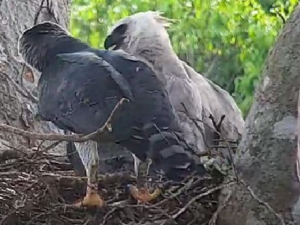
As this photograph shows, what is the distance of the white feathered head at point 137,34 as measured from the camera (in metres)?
4.47

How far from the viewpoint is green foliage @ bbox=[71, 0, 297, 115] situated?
7406mm

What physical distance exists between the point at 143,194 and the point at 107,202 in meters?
0.15

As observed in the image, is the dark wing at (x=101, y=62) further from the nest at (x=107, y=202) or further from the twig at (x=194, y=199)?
the twig at (x=194, y=199)

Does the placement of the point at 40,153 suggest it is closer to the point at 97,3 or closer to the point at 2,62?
the point at 2,62

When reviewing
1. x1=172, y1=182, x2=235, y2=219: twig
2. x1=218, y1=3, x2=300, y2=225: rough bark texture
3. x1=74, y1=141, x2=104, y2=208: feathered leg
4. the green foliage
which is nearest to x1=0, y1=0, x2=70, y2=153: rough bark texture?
x1=74, y1=141, x2=104, y2=208: feathered leg

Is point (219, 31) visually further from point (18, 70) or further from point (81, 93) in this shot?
point (81, 93)

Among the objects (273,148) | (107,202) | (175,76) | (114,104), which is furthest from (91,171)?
(175,76)

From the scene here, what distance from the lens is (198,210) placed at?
3283 millimetres

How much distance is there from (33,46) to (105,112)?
2.67 feet

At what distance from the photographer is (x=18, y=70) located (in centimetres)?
493

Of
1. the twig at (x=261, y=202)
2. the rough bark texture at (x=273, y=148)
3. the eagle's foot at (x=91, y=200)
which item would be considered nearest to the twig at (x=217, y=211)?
the rough bark texture at (x=273, y=148)

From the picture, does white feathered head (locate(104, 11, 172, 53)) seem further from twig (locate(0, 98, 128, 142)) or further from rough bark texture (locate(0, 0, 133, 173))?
twig (locate(0, 98, 128, 142))

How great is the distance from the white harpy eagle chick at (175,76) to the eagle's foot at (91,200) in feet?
2.40

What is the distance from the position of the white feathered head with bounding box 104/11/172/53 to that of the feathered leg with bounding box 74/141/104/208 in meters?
0.93
